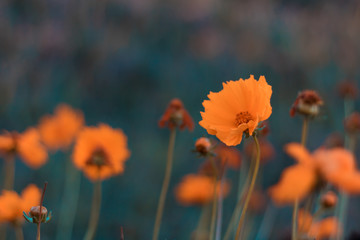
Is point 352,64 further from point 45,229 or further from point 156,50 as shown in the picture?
point 45,229

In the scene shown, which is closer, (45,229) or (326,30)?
(45,229)

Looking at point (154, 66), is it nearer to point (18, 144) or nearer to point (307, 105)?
point (18, 144)

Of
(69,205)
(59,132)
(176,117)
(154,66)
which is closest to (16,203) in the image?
(176,117)

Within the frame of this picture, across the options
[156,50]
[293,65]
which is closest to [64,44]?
[156,50]

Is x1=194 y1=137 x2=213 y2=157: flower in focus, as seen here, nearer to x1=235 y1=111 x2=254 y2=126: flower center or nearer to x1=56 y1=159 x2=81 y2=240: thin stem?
x1=235 y1=111 x2=254 y2=126: flower center

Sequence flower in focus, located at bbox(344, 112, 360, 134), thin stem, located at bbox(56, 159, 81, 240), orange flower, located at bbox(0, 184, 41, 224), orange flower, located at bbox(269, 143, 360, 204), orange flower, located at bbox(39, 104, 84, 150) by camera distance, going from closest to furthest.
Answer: orange flower, located at bbox(269, 143, 360, 204)
orange flower, located at bbox(0, 184, 41, 224)
flower in focus, located at bbox(344, 112, 360, 134)
orange flower, located at bbox(39, 104, 84, 150)
thin stem, located at bbox(56, 159, 81, 240)

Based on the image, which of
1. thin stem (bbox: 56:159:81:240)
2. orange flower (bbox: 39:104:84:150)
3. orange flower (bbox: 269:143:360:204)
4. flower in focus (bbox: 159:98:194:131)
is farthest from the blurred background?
orange flower (bbox: 269:143:360:204)
